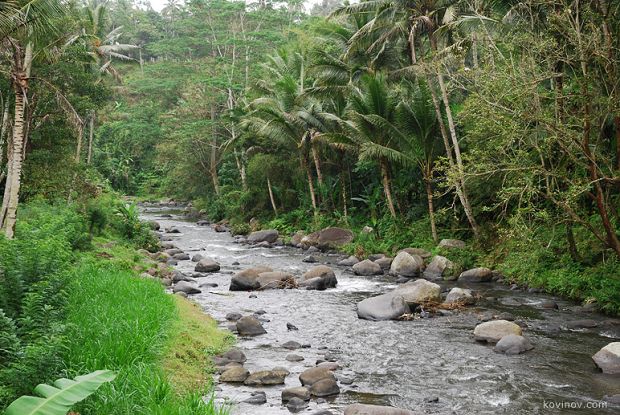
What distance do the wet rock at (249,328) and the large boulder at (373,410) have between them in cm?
445

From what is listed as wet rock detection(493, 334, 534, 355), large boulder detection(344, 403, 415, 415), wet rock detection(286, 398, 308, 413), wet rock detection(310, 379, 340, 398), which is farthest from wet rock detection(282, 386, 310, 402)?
wet rock detection(493, 334, 534, 355)

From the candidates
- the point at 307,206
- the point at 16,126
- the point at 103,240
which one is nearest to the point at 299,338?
the point at 16,126

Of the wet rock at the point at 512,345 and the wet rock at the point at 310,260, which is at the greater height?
the wet rock at the point at 512,345

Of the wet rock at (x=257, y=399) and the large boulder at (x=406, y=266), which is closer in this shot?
the wet rock at (x=257, y=399)

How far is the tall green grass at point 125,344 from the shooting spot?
575cm

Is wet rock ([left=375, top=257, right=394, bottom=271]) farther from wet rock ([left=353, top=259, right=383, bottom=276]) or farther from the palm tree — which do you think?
the palm tree

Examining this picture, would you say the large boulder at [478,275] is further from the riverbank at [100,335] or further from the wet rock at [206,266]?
the riverbank at [100,335]

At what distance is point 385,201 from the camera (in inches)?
996

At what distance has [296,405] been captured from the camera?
7617mm

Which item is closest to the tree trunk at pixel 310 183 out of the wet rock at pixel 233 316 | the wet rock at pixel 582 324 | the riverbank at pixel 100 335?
the wet rock at pixel 233 316

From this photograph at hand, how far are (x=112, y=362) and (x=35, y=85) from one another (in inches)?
603

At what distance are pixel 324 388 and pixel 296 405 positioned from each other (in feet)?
2.00

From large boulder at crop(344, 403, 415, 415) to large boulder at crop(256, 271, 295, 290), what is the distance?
943 centimetres

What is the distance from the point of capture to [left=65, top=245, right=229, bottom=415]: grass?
585 centimetres
